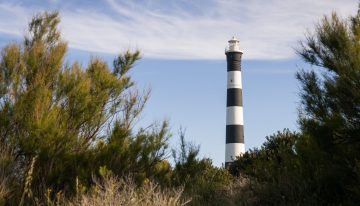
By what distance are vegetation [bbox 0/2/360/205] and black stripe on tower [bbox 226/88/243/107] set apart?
14.5 m

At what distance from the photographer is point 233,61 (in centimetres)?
2942

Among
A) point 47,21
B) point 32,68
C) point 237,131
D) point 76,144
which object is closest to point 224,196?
point 76,144

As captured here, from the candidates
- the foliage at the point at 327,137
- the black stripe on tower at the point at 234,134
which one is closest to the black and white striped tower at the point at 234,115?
the black stripe on tower at the point at 234,134

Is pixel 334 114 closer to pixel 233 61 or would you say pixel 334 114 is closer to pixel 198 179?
pixel 198 179

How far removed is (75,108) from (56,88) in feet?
1.99

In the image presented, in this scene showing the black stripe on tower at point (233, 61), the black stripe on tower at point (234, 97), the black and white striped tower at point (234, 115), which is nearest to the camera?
the black and white striped tower at point (234, 115)

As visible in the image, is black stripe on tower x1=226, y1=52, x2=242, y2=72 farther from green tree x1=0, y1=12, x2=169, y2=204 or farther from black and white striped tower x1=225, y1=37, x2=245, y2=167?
green tree x1=0, y1=12, x2=169, y2=204

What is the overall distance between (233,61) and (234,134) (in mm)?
4332

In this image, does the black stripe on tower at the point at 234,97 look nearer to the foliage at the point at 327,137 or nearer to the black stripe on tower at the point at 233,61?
the black stripe on tower at the point at 233,61

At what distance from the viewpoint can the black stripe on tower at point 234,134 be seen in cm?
2686

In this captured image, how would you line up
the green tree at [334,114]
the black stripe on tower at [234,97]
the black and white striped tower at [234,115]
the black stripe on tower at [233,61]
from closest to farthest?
the green tree at [334,114], the black and white striped tower at [234,115], the black stripe on tower at [234,97], the black stripe on tower at [233,61]

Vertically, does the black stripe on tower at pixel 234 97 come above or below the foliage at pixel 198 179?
above

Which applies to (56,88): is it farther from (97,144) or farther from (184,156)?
(184,156)

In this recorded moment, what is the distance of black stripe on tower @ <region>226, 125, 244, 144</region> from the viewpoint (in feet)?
88.1
